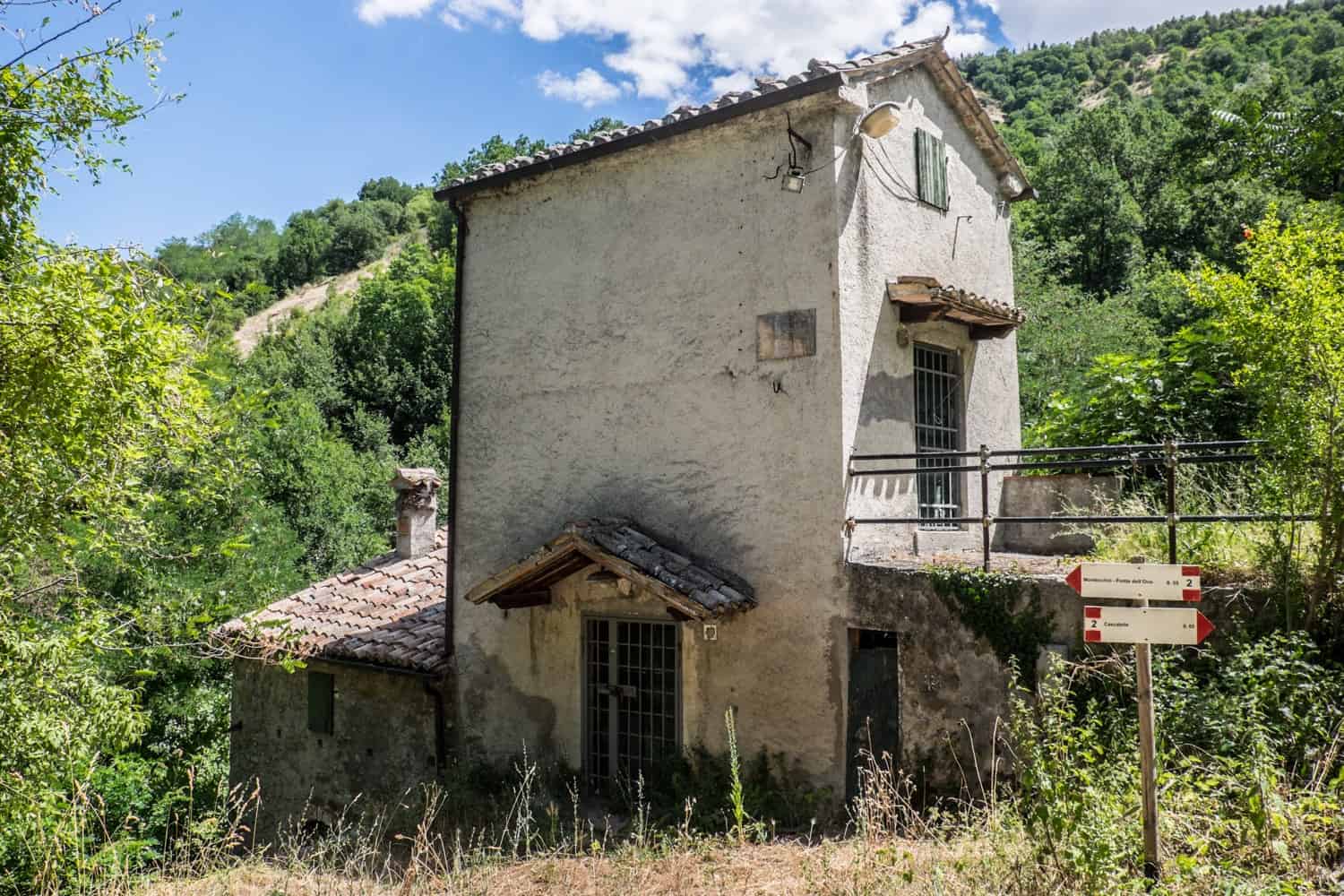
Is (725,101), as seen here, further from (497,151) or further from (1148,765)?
(497,151)

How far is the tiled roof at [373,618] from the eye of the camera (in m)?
11.0

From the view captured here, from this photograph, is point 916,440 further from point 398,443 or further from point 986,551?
point 398,443

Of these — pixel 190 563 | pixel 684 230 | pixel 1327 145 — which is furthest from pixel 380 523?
pixel 1327 145

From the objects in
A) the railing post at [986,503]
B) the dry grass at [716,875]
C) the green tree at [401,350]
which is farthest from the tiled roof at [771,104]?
the green tree at [401,350]

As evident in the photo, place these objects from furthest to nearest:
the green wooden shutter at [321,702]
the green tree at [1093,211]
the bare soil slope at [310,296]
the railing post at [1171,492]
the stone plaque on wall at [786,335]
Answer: the bare soil slope at [310,296] < the green tree at [1093,211] < the green wooden shutter at [321,702] < the stone plaque on wall at [786,335] < the railing post at [1171,492]

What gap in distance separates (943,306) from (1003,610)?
338 centimetres

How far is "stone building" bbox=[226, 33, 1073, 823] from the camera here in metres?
8.57

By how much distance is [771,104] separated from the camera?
900 centimetres

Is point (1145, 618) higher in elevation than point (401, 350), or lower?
lower

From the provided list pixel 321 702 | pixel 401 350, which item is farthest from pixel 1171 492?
pixel 401 350

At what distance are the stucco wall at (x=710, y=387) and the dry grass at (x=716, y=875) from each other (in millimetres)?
1941

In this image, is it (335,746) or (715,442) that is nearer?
(715,442)

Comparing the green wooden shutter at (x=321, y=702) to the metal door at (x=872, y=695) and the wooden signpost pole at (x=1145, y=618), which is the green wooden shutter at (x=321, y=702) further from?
the wooden signpost pole at (x=1145, y=618)

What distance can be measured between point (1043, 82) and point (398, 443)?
58.9m
